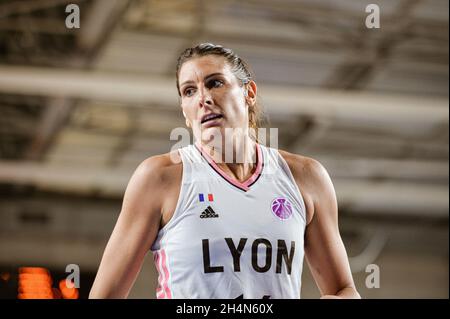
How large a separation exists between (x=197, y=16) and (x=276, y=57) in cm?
108

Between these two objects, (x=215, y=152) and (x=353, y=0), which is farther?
(x=353, y=0)

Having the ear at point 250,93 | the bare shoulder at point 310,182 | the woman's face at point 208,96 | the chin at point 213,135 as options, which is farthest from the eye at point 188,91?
the bare shoulder at point 310,182

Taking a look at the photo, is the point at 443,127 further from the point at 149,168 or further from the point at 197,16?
the point at 149,168

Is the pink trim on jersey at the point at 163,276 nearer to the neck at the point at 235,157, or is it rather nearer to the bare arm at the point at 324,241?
the neck at the point at 235,157

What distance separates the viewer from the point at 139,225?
2004 millimetres

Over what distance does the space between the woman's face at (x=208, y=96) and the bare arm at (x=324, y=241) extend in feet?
0.95

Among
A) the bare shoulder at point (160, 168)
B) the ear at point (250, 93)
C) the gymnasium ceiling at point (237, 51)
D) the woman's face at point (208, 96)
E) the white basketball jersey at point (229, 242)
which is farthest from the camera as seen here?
the gymnasium ceiling at point (237, 51)

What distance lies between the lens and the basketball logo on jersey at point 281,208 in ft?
6.87

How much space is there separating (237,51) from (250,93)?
201 inches

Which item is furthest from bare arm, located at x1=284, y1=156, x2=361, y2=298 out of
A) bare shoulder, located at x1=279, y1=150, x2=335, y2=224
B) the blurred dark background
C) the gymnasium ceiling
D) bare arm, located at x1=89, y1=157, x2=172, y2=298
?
the gymnasium ceiling

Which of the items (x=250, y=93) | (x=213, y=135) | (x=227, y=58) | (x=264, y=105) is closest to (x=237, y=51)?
(x=264, y=105)
